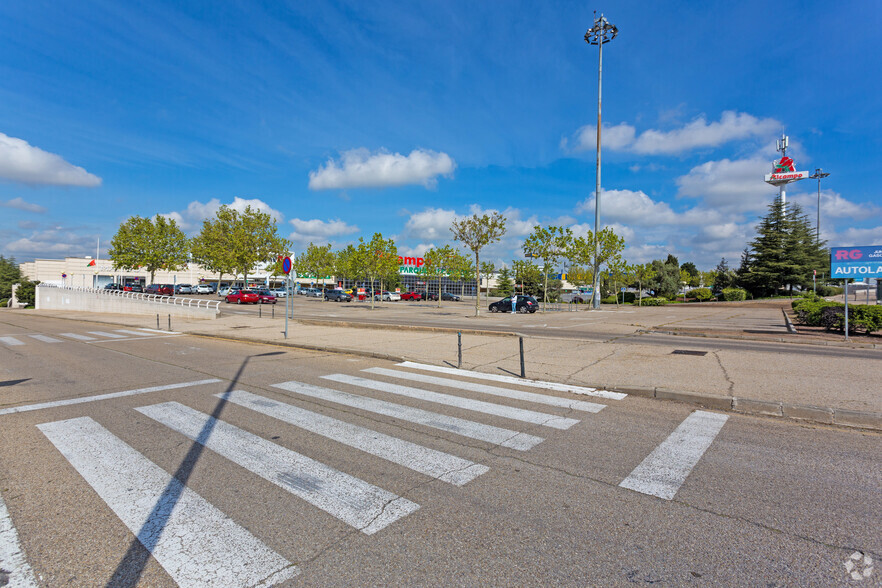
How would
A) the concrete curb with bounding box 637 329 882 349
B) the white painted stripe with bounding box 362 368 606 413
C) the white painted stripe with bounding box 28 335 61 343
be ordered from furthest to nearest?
the white painted stripe with bounding box 28 335 61 343 → the concrete curb with bounding box 637 329 882 349 → the white painted stripe with bounding box 362 368 606 413

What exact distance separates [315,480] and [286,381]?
5.02 m

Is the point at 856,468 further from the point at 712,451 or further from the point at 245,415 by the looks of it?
the point at 245,415

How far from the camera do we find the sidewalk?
6735mm

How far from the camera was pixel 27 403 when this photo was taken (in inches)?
282

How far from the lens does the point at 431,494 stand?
12.6 feet

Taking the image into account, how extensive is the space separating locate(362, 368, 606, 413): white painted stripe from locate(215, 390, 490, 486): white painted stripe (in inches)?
112

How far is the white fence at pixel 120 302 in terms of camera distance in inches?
1133

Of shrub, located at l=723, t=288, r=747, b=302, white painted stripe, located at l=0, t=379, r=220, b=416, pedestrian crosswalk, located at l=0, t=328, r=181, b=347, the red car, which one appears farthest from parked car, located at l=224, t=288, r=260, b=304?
shrub, located at l=723, t=288, r=747, b=302

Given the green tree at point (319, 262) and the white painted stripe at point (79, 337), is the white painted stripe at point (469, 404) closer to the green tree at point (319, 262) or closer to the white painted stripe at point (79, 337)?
the white painted stripe at point (79, 337)

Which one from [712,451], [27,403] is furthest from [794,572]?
[27,403]

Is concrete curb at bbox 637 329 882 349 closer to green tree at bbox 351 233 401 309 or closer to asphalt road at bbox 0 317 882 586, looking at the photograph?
asphalt road at bbox 0 317 882 586

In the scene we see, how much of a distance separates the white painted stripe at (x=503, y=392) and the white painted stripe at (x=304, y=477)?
3889mm

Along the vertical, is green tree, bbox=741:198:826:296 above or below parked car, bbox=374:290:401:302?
above

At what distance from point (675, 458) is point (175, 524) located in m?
4.75
